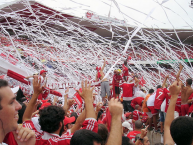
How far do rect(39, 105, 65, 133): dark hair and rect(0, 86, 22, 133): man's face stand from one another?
633mm

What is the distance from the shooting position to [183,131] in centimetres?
142

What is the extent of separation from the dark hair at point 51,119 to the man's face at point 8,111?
2.08 ft

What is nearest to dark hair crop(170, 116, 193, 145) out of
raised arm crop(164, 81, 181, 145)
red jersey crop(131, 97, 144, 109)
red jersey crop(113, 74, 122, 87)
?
raised arm crop(164, 81, 181, 145)

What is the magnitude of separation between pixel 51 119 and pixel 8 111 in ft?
2.35

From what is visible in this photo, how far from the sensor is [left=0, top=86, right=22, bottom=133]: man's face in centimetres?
114

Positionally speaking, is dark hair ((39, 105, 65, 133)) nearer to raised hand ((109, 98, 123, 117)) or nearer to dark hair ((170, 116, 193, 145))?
raised hand ((109, 98, 123, 117))

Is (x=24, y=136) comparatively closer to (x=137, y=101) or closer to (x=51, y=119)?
(x=51, y=119)

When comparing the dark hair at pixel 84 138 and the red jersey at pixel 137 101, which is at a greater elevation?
the dark hair at pixel 84 138

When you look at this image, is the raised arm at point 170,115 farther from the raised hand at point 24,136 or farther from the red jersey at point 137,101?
the red jersey at point 137,101

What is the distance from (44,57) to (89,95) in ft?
25.6

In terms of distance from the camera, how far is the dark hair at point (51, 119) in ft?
5.96

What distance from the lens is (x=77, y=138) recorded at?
1.49 metres

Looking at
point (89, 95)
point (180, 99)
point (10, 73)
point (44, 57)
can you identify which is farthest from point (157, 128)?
point (44, 57)

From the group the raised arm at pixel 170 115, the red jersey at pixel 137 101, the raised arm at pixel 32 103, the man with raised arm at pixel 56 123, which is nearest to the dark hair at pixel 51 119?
the man with raised arm at pixel 56 123
